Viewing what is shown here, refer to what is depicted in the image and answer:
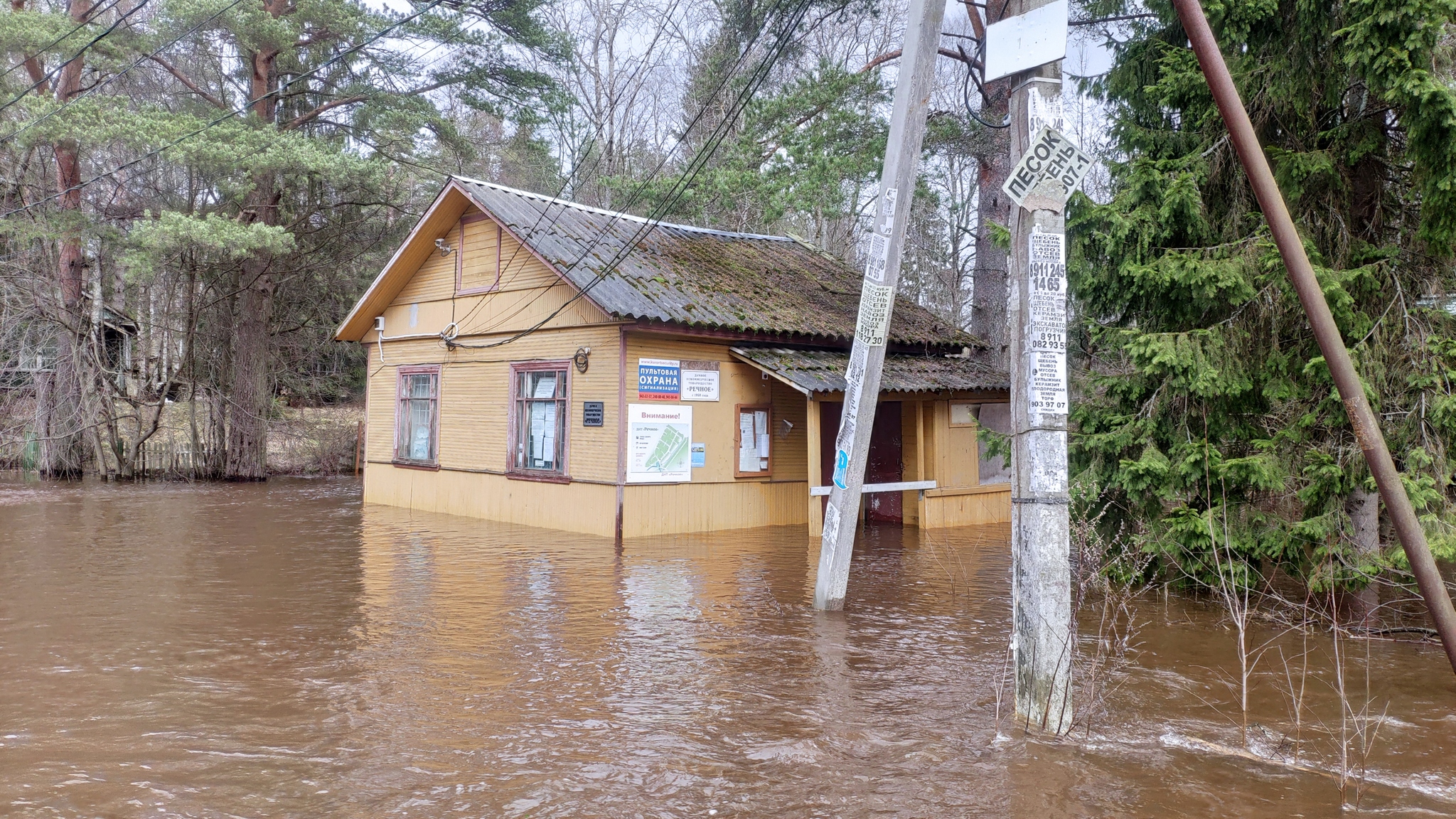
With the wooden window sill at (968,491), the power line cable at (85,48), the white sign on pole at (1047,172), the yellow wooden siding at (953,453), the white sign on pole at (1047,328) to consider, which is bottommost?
the wooden window sill at (968,491)

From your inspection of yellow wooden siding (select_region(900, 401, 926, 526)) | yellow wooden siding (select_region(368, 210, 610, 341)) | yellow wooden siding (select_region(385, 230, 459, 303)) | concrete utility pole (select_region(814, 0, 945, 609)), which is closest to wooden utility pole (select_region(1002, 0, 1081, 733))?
concrete utility pole (select_region(814, 0, 945, 609))

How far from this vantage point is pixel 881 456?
17.0m

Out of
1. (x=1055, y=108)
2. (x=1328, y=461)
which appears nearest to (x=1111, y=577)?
(x=1328, y=461)

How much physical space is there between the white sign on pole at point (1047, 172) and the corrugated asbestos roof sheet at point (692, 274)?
849 cm

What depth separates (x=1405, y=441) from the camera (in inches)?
322

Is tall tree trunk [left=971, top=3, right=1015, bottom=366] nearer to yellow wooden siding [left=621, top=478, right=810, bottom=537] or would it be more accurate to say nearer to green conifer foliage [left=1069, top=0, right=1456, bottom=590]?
yellow wooden siding [left=621, top=478, right=810, bottom=537]

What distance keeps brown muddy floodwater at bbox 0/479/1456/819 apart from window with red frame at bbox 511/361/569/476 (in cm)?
383

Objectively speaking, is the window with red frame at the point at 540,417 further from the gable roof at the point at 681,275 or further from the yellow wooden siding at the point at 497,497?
the gable roof at the point at 681,275

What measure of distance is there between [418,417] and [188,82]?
10851mm

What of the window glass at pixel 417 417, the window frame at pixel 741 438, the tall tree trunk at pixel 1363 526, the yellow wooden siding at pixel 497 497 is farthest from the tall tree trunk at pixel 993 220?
the tall tree trunk at pixel 1363 526

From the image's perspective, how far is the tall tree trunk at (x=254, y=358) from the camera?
2461 cm

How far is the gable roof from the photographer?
14.8m

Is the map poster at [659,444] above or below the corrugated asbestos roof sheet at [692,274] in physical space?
below

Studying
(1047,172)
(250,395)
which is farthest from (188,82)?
(1047,172)
